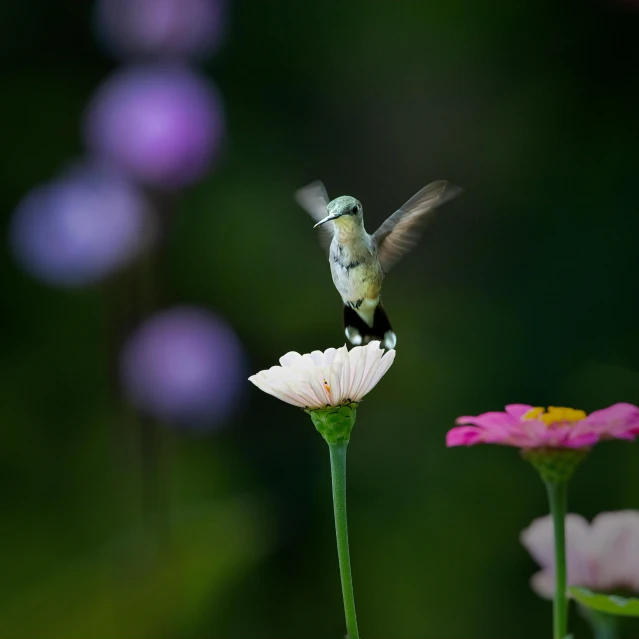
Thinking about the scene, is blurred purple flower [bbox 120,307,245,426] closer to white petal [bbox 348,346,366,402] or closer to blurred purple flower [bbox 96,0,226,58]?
blurred purple flower [bbox 96,0,226,58]

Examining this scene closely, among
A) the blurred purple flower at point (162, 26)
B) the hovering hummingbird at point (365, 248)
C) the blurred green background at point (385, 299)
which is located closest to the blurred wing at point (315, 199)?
the hovering hummingbird at point (365, 248)

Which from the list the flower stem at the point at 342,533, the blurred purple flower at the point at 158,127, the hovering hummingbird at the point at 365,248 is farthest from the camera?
the blurred purple flower at the point at 158,127

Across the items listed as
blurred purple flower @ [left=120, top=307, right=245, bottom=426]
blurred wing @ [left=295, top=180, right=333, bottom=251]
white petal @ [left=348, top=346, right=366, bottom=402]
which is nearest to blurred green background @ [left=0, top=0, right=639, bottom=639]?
blurred purple flower @ [left=120, top=307, right=245, bottom=426]

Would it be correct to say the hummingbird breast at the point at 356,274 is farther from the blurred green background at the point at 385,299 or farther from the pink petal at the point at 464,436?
the blurred green background at the point at 385,299

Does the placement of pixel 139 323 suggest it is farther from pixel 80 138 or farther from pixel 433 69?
pixel 433 69

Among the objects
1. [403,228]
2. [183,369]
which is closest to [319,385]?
[403,228]

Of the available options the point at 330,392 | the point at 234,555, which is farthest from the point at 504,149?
the point at 330,392
